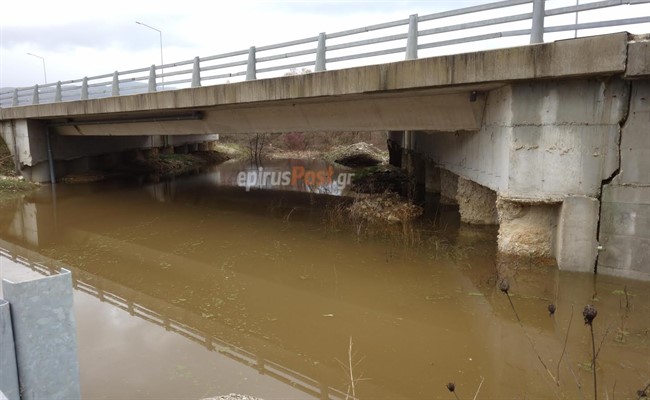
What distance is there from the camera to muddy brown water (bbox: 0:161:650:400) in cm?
411

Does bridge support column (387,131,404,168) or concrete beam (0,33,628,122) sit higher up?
concrete beam (0,33,628,122)

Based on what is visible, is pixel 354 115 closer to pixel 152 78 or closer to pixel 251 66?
pixel 251 66

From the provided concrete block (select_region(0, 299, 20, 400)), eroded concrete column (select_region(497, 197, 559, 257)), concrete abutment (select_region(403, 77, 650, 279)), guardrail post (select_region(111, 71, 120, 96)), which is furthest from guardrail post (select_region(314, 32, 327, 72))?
guardrail post (select_region(111, 71, 120, 96))

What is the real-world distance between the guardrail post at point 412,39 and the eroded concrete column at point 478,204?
356cm

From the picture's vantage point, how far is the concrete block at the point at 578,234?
6.57 metres

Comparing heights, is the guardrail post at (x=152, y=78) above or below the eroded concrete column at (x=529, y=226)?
above

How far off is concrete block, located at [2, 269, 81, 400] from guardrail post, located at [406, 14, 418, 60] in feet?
22.9

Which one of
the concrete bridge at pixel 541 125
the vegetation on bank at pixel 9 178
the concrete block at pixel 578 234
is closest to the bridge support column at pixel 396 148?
the concrete bridge at pixel 541 125

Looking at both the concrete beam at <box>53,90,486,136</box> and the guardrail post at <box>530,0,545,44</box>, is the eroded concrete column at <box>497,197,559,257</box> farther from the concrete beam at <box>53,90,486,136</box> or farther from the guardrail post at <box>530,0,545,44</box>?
the guardrail post at <box>530,0,545,44</box>

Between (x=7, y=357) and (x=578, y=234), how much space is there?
6885 mm

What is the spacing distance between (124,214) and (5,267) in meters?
5.18

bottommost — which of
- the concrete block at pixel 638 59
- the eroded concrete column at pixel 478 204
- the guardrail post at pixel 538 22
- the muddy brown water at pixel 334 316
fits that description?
the muddy brown water at pixel 334 316

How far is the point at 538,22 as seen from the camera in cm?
670

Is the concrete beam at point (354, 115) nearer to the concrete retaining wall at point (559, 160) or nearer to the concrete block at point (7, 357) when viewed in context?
the concrete retaining wall at point (559, 160)
